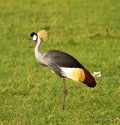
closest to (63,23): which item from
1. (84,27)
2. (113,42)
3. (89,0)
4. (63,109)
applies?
(84,27)

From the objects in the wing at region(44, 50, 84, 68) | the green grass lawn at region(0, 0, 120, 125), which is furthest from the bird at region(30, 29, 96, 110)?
the green grass lawn at region(0, 0, 120, 125)

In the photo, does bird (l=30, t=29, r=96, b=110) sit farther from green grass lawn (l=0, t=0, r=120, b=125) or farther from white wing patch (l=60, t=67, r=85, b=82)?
green grass lawn (l=0, t=0, r=120, b=125)

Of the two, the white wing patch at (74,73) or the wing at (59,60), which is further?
the wing at (59,60)

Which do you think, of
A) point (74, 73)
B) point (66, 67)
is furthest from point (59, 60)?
point (74, 73)

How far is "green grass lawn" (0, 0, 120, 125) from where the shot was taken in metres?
7.64

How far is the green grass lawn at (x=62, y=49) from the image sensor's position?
7.64 metres

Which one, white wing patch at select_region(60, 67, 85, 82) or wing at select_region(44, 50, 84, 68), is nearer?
white wing patch at select_region(60, 67, 85, 82)

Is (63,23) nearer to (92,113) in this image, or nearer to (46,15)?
(46,15)

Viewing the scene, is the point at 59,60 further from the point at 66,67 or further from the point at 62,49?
the point at 62,49

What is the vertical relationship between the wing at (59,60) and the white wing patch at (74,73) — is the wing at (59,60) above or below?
above

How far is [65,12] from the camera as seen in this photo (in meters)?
17.8

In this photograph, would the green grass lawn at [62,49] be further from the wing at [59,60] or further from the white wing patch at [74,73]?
the wing at [59,60]

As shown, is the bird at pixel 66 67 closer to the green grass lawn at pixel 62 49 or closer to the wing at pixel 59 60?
the wing at pixel 59 60

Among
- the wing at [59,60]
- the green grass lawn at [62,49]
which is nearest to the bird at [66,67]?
the wing at [59,60]
